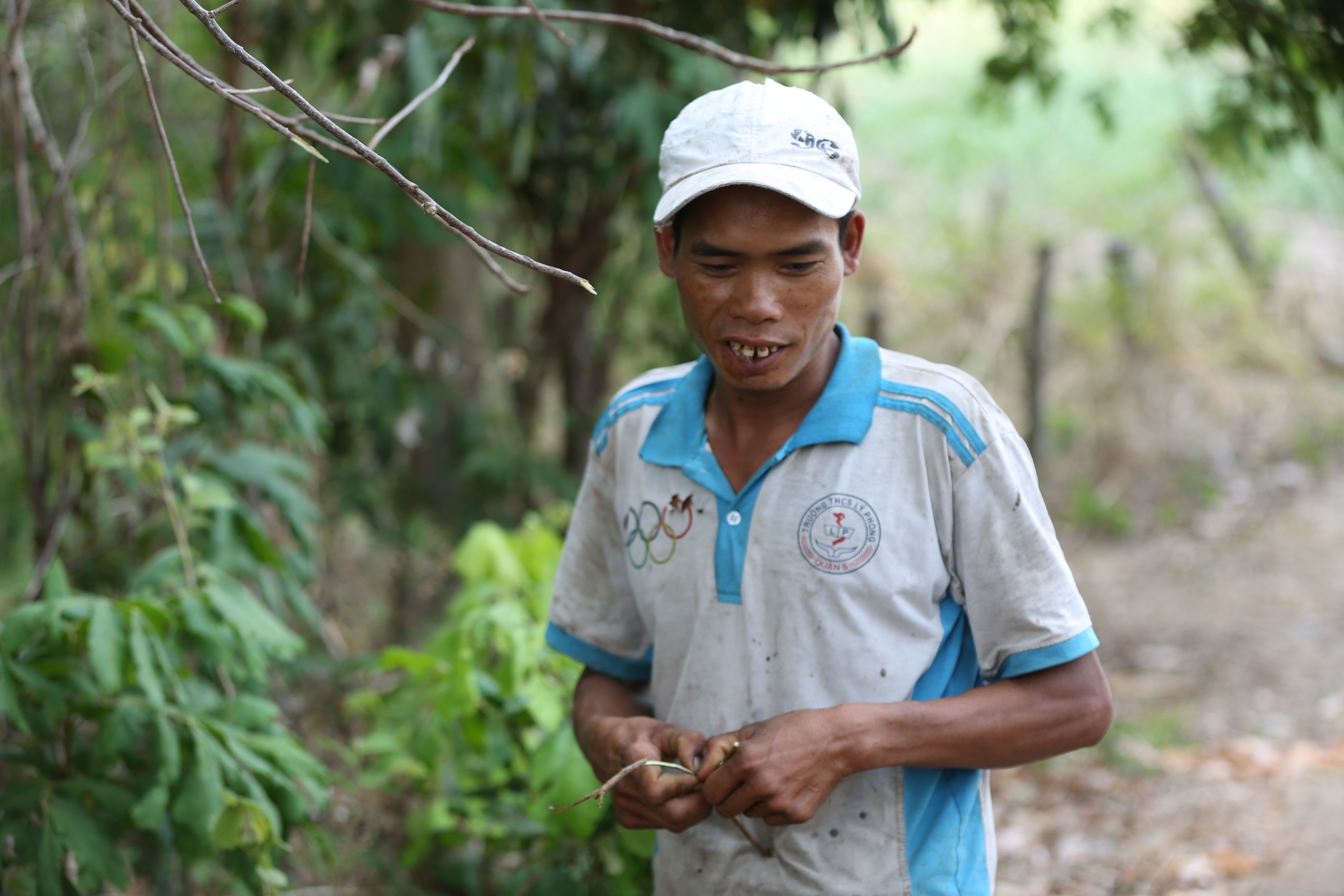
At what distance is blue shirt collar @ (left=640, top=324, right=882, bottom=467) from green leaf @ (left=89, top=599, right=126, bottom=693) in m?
0.86

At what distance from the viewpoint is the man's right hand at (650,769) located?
133cm

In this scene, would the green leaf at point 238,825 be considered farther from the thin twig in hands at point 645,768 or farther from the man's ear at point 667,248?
the man's ear at point 667,248

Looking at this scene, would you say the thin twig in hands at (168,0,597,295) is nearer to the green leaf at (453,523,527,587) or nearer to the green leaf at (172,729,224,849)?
the green leaf at (172,729,224,849)

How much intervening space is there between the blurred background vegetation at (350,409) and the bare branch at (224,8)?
1022 mm

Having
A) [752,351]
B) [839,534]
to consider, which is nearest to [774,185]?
[752,351]

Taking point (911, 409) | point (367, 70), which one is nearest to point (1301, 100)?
point (911, 409)

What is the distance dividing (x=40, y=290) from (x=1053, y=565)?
84.2 inches

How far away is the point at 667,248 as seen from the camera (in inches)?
59.3

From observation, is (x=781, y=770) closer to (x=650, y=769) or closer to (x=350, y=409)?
(x=650, y=769)

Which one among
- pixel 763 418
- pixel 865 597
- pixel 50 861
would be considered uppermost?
pixel 763 418

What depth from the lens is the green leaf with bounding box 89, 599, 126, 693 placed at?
1586mm

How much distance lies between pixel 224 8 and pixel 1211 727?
Result: 430 cm

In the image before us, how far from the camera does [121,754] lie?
5.87 ft

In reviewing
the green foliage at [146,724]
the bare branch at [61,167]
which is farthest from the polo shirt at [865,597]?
the bare branch at [61,167]
